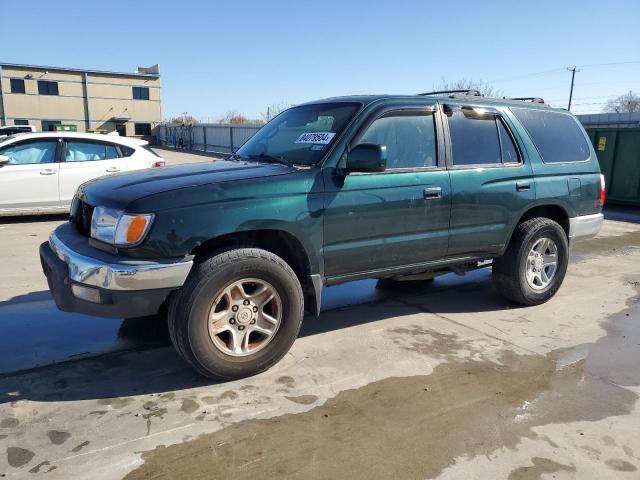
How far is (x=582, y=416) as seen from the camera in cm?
328

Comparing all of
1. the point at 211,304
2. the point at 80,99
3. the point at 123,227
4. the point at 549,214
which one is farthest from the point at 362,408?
the point at 80,99

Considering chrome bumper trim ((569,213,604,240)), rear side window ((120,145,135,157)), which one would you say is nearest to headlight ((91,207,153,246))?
chrome bumper trim ((569,213,604,240))

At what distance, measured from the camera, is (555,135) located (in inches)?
215

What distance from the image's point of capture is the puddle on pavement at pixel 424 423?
2.74 m

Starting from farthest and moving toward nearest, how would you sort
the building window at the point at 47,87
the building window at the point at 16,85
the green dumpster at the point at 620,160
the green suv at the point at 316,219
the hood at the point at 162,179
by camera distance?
1. the building window at the point at 47,87
2. the building window at the point at 16,85
3. the green dumpster at the point at 620,160
4. the hood at the point at 162,179
5. the green suv at the point at 316,219

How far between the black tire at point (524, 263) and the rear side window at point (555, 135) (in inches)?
27.0

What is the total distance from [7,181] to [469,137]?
7.82 m

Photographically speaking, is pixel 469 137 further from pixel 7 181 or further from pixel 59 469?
pixel 7 181

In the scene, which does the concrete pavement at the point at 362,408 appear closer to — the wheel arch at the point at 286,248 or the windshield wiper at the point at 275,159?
the wheel arch at the point at 286,248

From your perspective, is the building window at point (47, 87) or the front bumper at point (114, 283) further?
the building window at point (47, 87)

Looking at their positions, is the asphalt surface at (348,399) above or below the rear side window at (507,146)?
below

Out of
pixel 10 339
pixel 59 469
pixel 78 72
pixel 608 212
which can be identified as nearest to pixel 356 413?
pixel 59 469

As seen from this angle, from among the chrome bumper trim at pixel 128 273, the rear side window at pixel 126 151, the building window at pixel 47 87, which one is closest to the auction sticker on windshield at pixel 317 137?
the chrome bumper trim at pixel 128 273

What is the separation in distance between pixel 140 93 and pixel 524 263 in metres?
59.1
